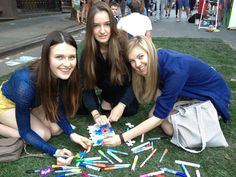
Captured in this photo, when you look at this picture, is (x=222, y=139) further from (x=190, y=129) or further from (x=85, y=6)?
(x=85, y=6)

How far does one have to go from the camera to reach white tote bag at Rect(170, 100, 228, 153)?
2771mm

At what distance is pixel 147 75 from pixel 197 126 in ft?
2.30

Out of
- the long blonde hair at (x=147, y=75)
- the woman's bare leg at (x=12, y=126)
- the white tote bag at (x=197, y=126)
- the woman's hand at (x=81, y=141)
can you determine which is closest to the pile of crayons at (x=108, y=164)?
the woman's hand at (x=81, y=141)

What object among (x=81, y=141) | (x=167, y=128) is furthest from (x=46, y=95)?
(x=167, y=128)

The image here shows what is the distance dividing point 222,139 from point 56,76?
5.77ft

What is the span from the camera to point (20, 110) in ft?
8.14

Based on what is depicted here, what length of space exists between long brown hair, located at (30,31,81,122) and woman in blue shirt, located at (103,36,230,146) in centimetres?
56

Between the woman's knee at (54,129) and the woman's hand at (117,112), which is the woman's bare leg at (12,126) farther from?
the woman's hand at (117,112)

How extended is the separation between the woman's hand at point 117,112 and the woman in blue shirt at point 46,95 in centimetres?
47

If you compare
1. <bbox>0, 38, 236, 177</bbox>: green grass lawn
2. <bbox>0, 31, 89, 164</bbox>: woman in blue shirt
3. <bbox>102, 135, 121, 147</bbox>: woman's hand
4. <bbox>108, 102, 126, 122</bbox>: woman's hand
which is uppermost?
<bbox>0, 31, 89, 164</bbox>: woman in blue shirt

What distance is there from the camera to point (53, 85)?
2650 millimetres

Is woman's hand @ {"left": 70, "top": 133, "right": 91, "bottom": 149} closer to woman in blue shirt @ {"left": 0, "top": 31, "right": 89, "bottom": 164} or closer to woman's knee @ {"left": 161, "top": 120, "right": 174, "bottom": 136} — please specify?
woman in blue shirt @ {"left": 0, "top": 31, "right": 89, "bottom": 164}

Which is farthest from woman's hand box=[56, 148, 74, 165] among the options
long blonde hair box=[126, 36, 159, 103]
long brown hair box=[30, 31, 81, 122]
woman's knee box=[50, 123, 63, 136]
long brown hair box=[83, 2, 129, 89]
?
long blonde hair box=[126, 36, 159, 103]

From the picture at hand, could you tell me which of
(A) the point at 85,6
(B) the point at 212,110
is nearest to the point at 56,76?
(B) the point at 212,110
